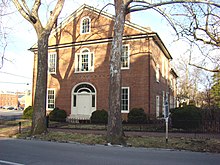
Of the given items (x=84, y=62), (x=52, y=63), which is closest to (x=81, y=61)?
(x=84, y=62)

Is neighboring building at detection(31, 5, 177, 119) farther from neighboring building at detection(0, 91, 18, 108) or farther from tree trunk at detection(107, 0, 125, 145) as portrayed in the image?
neighboring building at detection(0, 91, 18, 108)

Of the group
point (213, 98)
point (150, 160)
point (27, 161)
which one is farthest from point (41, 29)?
point (213, 98)

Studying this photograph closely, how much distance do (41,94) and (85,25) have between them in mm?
13576

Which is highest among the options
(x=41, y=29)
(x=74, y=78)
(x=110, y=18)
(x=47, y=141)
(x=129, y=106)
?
(x=110, y=18)

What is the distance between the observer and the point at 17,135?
53.1ft

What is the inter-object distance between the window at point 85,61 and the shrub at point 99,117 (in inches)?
188

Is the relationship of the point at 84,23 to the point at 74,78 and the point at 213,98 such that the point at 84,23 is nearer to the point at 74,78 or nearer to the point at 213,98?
the point at 74,78

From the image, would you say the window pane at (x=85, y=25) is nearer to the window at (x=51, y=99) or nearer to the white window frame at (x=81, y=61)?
the white window frame at (x=81, y=61)

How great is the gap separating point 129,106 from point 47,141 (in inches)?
412

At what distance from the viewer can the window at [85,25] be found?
27047 millimetres

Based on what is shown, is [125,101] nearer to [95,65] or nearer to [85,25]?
[95,65]

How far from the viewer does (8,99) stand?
12375 cm

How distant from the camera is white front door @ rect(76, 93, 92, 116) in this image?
83.8 feet

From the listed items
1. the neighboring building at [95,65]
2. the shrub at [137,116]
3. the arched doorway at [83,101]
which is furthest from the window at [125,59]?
the shrub at [137,116]
